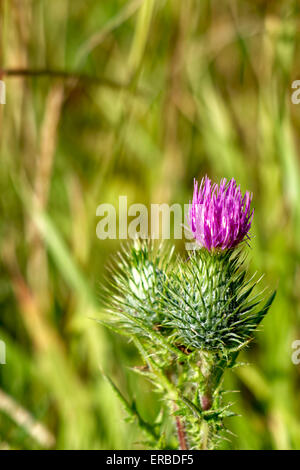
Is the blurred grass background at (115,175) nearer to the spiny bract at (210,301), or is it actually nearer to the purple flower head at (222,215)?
the spiny bract at (210,301)

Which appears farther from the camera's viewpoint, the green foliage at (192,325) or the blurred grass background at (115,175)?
the blurred grass background at (115,175)

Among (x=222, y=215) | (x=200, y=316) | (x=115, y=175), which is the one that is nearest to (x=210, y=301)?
(x=200, y=316)

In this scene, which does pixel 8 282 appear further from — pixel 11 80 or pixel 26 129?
pixel 11 80

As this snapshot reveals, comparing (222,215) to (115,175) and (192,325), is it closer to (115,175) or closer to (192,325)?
(192,325)

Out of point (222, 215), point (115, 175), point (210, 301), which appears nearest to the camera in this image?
point (222, 215)

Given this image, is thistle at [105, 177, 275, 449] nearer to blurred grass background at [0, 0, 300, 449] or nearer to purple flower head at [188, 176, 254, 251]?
purple flower head at [188, 176, 254, 251]

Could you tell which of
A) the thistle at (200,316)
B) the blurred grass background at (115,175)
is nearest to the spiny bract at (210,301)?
the thistle at (200,316)

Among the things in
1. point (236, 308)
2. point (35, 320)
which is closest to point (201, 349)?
point (236, 308)
